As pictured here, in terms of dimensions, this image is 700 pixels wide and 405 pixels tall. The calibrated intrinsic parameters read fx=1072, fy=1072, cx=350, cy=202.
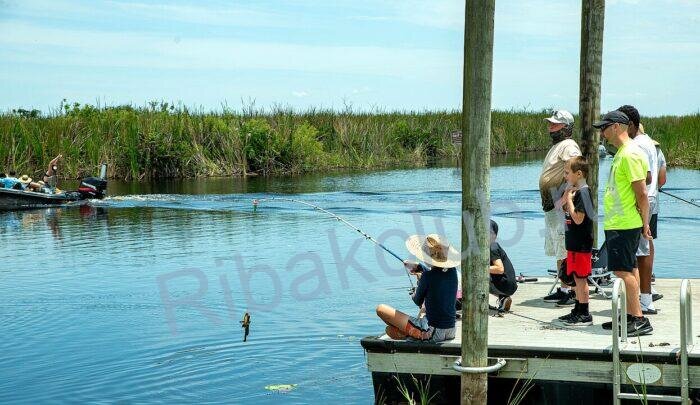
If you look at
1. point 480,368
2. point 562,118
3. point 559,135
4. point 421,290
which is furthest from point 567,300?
point 480,368

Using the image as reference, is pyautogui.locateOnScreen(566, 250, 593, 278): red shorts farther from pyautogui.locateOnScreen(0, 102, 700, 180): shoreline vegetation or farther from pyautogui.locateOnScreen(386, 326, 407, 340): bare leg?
pyautogui.locateOnScreen(0, 102, 700, 180): shoreline vegetation

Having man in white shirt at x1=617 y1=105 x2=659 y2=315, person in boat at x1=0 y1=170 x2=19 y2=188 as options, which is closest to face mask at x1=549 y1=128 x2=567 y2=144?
man in white shirt at x1=617 y1=105 x2=659 y2=315

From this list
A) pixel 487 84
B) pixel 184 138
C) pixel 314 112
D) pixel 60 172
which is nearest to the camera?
pixel 487 84

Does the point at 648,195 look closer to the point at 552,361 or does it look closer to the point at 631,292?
the point at 631,292

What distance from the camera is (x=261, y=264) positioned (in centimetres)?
1781

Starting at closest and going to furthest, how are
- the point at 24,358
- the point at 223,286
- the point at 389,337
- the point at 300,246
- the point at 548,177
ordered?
the point at 389,337, the point at 548,177, the point at 24,358, the point at 223,286, the point at 300,246

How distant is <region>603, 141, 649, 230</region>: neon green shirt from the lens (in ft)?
25.6

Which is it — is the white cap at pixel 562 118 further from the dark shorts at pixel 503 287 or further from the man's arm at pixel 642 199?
the man's arm at pixel 642 199

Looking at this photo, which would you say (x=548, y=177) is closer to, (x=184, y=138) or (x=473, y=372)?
(x=473, y=372)

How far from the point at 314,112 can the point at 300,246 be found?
29042 millimetres

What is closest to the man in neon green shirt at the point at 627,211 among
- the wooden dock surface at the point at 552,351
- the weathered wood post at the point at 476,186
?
the wooden dock surface at the point at 552,351

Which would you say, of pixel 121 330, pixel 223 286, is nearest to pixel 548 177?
pixel 121 330

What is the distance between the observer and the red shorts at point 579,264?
8.51 meters

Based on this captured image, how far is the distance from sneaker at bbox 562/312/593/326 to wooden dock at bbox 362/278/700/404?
0.08 m
